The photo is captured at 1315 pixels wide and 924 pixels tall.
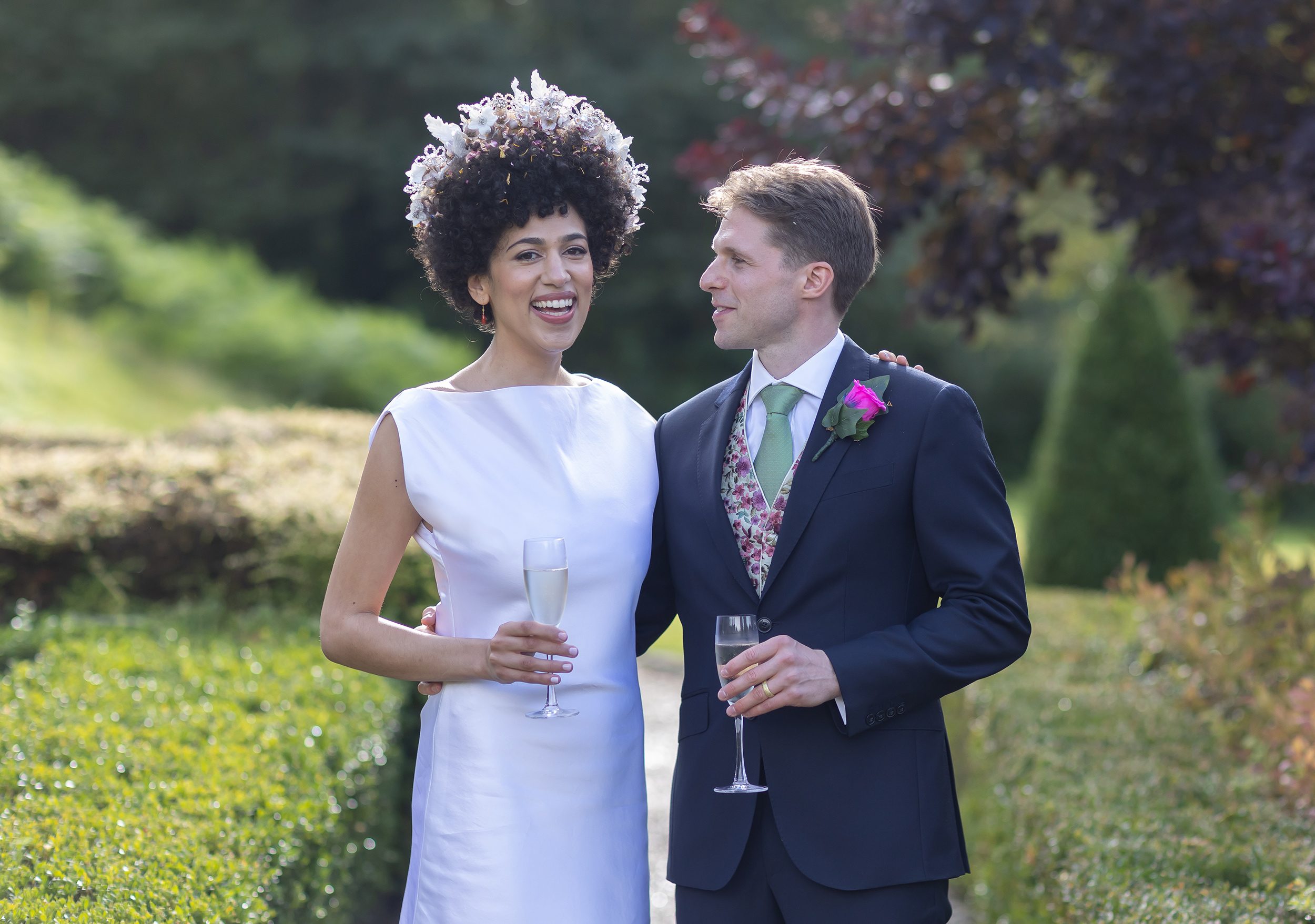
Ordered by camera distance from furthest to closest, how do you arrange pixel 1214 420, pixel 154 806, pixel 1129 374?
pixel 1214 420
pixel 1129 374
pixel 154 806

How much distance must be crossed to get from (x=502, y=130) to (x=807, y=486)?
1.17 metres

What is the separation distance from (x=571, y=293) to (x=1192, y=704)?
12.3 feet

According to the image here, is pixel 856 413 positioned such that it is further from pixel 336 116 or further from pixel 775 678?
pixel 336 116

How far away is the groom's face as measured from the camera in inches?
116

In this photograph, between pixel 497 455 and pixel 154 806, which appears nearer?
pixel 497 455

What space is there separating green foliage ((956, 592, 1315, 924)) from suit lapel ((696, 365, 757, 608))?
1.47 meters

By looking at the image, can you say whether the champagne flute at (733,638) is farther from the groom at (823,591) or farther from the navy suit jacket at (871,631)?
the navy suit jacket at (871,631)

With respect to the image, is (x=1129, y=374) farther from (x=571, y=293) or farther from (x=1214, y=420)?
(x=1214, y=420)

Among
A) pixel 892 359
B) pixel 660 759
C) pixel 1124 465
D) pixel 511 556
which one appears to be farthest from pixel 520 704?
pixel 1124 465

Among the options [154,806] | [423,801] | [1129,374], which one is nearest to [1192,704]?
[423,801]

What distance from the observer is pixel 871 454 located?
2.85 m

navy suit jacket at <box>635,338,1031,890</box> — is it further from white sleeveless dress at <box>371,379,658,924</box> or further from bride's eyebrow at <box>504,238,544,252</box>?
bride's eyebrow at <box>504,238,544,252</box>

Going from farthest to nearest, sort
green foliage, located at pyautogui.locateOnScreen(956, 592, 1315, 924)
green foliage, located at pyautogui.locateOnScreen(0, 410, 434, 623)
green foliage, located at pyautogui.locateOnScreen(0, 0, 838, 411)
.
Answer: green foliage, located at pyautogui.locateOnScreen(0, 0, 838, 411)
green foliage, located at pyautogui.locateOnScreen(0, 410, 434, 623)
green foliage, located at pyautogui.locateOnScreen(956, 592, 1315, 924)

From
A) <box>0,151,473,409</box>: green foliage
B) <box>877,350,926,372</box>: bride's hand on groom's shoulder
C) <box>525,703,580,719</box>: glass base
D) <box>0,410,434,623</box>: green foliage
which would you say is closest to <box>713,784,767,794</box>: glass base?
<box>525,703,580,719</box>: glass base
